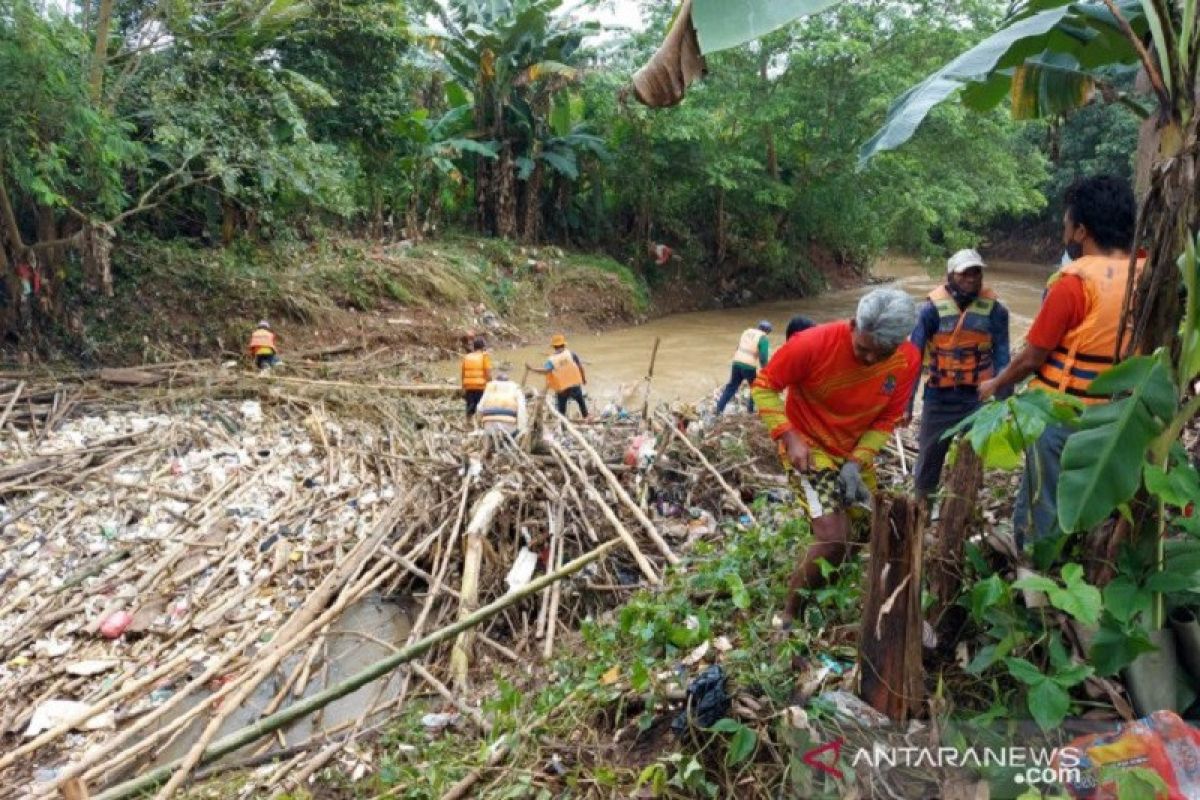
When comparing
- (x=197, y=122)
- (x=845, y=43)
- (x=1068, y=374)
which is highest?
(x=845, y=43)

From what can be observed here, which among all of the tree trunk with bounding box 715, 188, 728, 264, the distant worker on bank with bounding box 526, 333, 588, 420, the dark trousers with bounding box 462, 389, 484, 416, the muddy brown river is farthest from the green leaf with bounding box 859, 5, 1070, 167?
the tree trunk with bounding box 715, 188, 728, 264

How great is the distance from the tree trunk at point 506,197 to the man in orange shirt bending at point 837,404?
14521 millimetres

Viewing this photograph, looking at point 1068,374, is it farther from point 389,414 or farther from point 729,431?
point 389,414

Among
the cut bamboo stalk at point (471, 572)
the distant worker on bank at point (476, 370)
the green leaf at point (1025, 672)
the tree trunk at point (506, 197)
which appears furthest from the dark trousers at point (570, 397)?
the tree trunk at point (506, 197)

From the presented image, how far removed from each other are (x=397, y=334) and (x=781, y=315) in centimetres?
986

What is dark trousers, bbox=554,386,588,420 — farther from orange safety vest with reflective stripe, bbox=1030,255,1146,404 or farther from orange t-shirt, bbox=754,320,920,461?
orange safety vest with reflective stripe, bbox=1030,255,1146,404

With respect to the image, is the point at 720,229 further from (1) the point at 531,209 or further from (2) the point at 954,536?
(2) the point at 954,536

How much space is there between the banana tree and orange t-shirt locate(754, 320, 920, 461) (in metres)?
12.8

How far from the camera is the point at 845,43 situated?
45.5ft

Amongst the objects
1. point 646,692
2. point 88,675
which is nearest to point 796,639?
point 646,692

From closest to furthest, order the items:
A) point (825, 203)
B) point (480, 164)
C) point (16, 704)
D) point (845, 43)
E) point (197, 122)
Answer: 1. point (16, 704)
2. point (197, 122)
3. point (845, 43)
4. point (480, 164)
5. point (825, 203)

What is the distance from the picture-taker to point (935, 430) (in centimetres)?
373

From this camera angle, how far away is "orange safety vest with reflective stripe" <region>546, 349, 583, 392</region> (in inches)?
317

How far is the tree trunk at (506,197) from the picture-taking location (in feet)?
54.3
